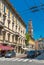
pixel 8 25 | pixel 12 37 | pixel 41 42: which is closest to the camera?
pixel 8 25

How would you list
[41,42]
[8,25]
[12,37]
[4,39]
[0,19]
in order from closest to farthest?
[0,19]
[4,39]
[8,25]
[12,37]
[41,42]

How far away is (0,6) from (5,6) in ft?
15.3

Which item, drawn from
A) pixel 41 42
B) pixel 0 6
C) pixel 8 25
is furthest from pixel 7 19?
pixel 41 42

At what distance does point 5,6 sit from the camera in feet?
180

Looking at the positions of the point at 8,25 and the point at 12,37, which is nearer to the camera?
the point at 8,25

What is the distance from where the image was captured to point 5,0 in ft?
178

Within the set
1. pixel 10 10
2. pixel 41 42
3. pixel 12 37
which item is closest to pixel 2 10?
pixel 10 10

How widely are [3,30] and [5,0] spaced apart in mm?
7874

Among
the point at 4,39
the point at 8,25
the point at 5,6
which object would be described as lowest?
the point at 4,39

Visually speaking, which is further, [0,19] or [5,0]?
[5,0]

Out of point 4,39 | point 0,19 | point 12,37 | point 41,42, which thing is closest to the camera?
point 0,19

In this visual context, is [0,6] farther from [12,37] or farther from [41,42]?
[41,42]

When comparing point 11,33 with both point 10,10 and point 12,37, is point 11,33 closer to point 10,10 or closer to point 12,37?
point 12,37

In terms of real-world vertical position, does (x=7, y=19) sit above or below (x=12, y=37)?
above
